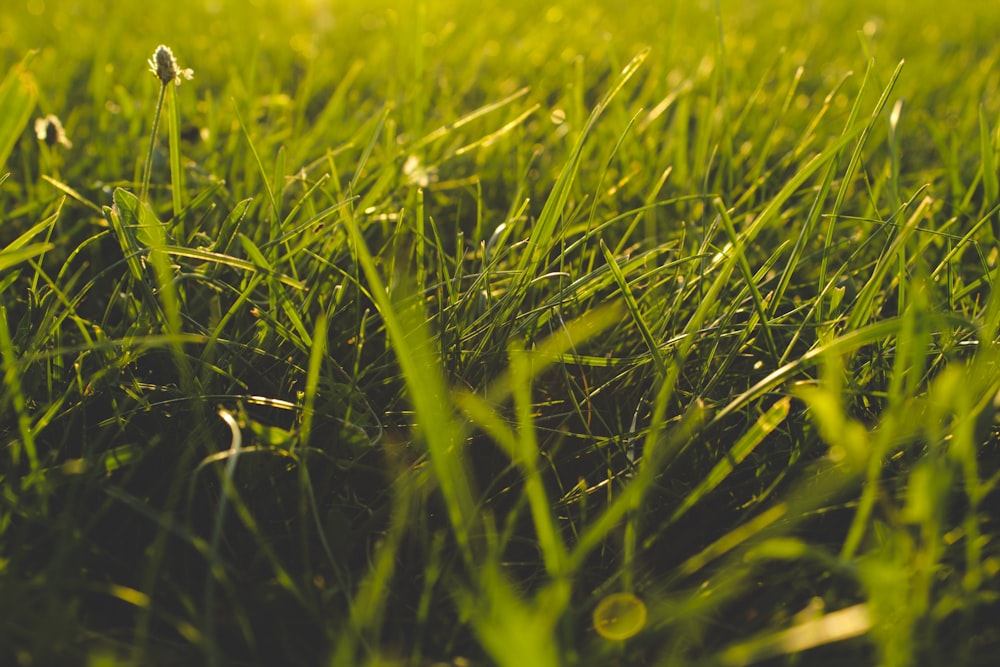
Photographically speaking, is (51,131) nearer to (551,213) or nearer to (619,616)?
(551,213)

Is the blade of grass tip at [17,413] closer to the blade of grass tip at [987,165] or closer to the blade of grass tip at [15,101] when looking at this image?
the blade of grass tip at [15,101]

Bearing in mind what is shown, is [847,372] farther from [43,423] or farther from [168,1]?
[168,1]

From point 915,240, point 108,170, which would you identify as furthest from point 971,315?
point 108,170

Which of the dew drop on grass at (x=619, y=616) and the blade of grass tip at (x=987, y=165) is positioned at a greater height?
the blade of grass tip at (x=987, y=165)

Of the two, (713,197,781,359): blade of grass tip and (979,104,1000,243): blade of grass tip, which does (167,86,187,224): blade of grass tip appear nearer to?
(713,197,781,359): blade of grass tip

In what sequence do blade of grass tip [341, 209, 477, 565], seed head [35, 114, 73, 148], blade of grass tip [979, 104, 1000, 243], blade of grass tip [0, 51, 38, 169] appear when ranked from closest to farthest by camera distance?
blade of grass tip [341, 209, 477, 565]
blade of grass tip [0, 51, 38, 169]
blade of grass tip [979, 104, 1000, 243]
seed head [35, 114, 73, 148]

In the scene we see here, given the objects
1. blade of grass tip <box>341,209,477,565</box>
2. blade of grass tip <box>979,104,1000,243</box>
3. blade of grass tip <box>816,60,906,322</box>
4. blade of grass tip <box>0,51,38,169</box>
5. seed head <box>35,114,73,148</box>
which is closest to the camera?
blade of grass tip <box>341,209,477,565</box>

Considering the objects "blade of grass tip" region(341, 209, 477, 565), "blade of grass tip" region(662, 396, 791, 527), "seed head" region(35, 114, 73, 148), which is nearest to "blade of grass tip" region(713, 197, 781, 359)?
"blade of grass tip" region(662, 396, 791, 527)

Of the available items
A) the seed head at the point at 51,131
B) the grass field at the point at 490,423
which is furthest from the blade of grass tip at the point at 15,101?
the seed head at the point at 51,131

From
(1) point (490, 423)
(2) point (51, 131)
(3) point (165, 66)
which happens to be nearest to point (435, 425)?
(1) point (490, 423)
